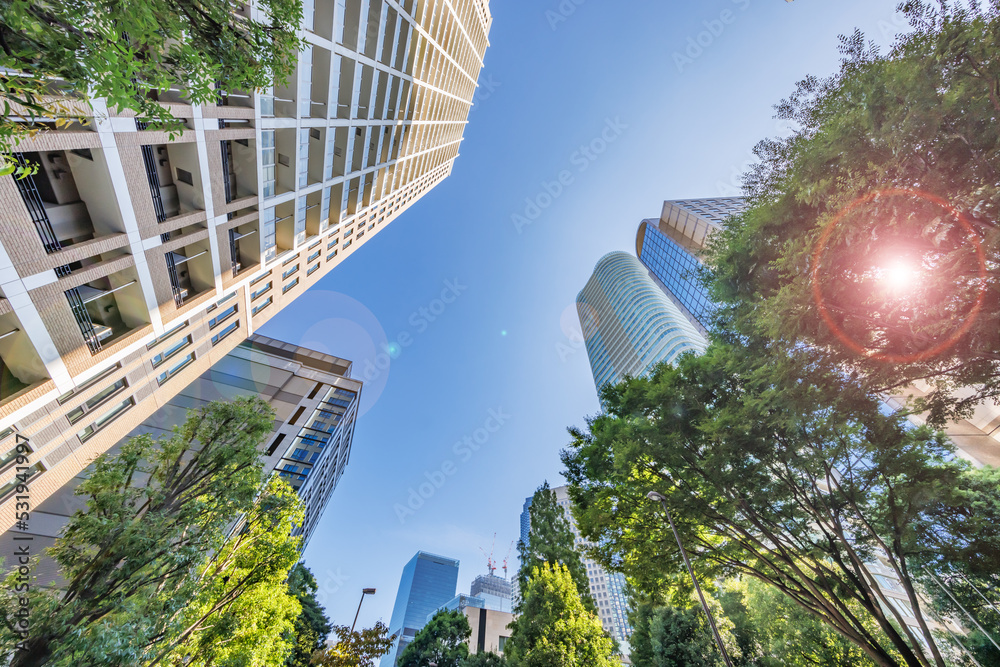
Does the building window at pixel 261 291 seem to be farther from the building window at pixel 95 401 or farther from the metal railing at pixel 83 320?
the metal railing at pixel 83 320

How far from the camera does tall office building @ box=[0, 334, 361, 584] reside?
26.7 metres

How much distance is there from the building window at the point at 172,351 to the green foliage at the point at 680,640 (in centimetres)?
2457

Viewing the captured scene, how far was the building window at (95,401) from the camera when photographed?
9422 millimetres

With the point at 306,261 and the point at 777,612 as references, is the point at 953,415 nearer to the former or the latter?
the point at 777,612

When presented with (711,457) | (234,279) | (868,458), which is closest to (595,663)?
(711,457)

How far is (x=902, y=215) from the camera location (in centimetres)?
610

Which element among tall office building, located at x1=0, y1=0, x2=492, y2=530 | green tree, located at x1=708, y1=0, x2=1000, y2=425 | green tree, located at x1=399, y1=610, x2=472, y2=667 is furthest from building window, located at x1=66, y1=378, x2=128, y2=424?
green tree, located at x1=399, y1=610, x2=472, y2=667

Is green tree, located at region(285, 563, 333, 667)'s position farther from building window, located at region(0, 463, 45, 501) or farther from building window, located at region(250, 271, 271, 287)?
building window, located at region(250, 271, 271, 287)

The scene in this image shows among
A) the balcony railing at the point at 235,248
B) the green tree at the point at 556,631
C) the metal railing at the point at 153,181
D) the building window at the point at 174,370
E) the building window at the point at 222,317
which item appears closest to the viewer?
the metal railing at the point at 153,181

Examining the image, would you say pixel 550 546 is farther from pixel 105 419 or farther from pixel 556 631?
pixel 105 419

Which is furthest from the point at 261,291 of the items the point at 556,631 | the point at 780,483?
the point at 780,483

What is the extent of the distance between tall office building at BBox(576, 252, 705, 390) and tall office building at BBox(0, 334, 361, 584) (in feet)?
120

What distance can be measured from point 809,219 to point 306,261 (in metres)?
21.1

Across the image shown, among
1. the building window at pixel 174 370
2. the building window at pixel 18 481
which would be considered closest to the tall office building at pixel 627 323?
the building window at pixel 174 370
